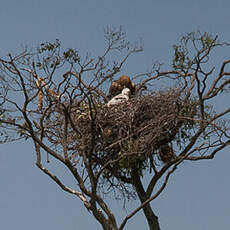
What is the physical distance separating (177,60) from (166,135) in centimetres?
97

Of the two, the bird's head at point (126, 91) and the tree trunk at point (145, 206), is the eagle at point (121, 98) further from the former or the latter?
the tree trunk at point (145, 206)

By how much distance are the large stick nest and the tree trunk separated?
0.46ft

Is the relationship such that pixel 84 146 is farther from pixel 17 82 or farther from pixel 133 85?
pixel 133 85

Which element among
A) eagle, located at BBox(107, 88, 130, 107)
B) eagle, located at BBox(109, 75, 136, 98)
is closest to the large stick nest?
eagle, located at BBox(107, 88, 130, 107)

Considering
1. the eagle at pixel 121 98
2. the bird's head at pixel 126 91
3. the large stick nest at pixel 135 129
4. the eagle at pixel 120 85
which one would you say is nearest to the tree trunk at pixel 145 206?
the large stick nest at pixel 135 129

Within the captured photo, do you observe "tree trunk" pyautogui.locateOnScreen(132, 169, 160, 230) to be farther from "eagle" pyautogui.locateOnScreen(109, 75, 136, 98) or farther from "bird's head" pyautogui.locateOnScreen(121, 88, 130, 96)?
"eagle" pyautogui.locateOnScreen(109, 75, 136, 98)

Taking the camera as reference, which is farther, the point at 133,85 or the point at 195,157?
the point at 133,85

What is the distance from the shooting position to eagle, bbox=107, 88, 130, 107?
797 cm

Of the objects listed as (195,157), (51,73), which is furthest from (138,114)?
(51,73)

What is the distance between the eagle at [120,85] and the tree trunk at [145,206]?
1.27 m

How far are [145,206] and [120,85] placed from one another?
72.3 inches

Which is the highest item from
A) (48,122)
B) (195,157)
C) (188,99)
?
(48,122)

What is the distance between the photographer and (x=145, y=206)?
761 centimetres

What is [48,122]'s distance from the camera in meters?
7.98
